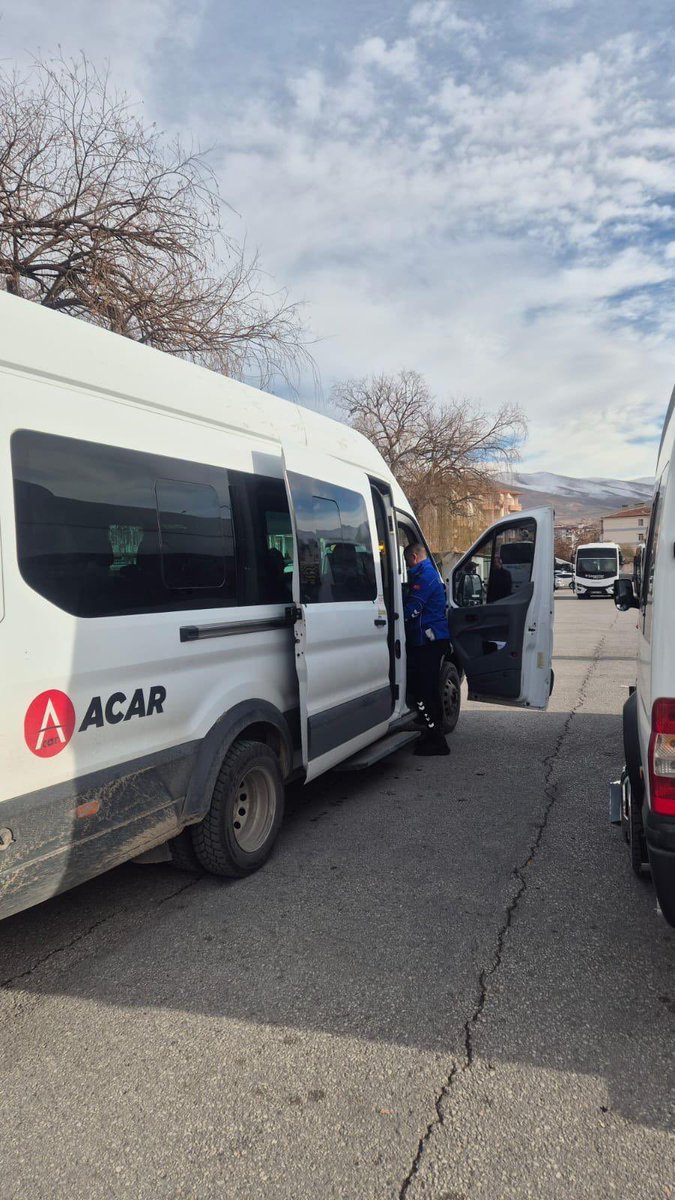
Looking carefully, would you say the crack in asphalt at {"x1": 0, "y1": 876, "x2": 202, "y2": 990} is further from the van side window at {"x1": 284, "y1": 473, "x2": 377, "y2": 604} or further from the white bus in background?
the white bus in background

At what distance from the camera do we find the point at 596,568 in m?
34.8

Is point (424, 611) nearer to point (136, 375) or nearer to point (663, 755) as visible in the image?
point (136, 375)

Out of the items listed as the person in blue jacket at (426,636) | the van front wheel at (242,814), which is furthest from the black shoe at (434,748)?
the van front wheel at (242,814)

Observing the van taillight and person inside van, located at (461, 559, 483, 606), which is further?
person inside van, located at (461, 559, 483, 606)

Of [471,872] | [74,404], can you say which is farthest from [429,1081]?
[74,404]

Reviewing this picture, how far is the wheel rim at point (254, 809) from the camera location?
13.0ft

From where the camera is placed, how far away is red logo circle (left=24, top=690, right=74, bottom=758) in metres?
2.63

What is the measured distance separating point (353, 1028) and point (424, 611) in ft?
13.5

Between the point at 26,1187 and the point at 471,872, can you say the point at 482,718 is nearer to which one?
the point at 471,872

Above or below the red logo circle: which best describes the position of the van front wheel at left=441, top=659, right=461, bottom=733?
below

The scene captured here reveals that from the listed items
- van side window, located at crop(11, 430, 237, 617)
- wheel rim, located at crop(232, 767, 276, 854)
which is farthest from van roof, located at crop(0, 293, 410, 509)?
wheel rim, located at crop(232, 767, 276, 854)

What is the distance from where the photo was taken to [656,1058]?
2.45 meters

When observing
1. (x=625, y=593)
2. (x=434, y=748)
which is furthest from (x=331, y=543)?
(x=434, y=748)

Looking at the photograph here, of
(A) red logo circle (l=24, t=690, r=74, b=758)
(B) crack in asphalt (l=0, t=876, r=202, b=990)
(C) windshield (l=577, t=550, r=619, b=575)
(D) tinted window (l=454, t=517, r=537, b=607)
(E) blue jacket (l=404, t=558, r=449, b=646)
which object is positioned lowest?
(B) crack in asphalt (l=0, t=876, r=202, b=990)
